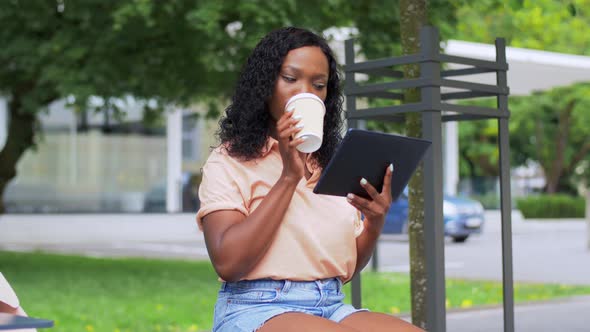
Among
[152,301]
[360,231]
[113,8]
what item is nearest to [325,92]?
[360,231]

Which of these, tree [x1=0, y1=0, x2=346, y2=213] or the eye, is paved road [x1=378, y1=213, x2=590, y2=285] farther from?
the eye

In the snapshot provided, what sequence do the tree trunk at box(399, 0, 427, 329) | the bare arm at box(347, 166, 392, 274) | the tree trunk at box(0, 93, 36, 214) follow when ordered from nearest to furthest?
the bare arm at box(347, 166, 392, 274) → the tree trunk at box(399, 0, 427, 329) → the tree trunk at box(0, 93, 36, 214)

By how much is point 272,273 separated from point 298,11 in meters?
8.82

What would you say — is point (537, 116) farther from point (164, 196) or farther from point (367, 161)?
point (367, 161)

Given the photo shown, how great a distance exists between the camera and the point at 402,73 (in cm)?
530

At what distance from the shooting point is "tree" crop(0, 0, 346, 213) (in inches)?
449

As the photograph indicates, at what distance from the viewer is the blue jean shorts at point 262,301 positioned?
9.45ft

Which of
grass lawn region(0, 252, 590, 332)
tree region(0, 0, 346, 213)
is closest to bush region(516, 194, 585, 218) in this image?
grass lawn region(0, 252, 590, 332)

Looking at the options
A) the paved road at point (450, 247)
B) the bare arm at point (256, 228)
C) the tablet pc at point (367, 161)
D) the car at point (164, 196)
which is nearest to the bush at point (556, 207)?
the paved road at point (450, 247)

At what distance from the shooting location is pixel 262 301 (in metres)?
2.91

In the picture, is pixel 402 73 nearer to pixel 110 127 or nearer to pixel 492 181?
pixel 110 127

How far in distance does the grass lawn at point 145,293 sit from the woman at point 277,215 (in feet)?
17.2

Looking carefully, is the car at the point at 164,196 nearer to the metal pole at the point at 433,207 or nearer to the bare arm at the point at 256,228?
the metal pole at the point at 433,207

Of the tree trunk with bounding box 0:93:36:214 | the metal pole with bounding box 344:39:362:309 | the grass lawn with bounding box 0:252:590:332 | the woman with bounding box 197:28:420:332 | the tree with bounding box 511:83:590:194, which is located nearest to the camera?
the woman with bounding box 197:28:420:332
